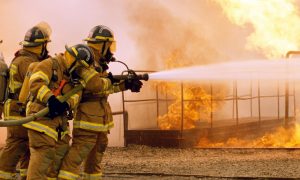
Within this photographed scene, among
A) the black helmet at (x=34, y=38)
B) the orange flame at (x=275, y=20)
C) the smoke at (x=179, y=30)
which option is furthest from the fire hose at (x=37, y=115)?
the smoke at (x=179, y=30)

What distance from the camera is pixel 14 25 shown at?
1733 cm

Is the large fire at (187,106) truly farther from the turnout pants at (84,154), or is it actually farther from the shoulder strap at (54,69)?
the shoulder strap at (54,69)

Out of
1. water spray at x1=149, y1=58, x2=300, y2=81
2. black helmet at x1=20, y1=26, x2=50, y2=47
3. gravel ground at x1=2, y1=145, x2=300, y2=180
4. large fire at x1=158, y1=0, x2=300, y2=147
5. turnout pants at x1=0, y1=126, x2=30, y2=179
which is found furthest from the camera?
large fire at x1=158, y1=0, x2=300, y2=147

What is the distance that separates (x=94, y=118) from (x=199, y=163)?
11.7ft

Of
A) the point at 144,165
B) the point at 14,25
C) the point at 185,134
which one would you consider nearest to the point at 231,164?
the point at 144,165

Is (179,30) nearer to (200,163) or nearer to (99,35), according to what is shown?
(200,163)

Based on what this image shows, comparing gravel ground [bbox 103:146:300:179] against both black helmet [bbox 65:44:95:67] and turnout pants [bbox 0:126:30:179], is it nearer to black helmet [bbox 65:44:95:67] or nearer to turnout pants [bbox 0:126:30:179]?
turnout pants [bbox 0:126:30:179]

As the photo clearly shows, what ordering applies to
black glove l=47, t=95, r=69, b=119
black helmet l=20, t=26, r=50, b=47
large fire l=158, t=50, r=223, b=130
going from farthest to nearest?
large fire l=158, t=50, r=223, b=130
black helmet l=20, t=26, r=50, b=47
black glove l=47, t=95, r=69, b=119

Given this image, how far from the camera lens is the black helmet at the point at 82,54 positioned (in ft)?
22.4

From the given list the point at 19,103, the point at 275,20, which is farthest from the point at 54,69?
the point at 275,20

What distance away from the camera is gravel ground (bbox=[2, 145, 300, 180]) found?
9047 mm

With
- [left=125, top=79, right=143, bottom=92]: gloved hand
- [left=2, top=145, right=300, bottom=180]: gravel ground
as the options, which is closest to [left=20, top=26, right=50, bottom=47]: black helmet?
[left=125, top=79, right=143, bottom=92]: gloved hand

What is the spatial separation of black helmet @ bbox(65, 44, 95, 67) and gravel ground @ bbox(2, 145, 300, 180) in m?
2.73

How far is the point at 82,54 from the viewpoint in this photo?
684 centimetres
